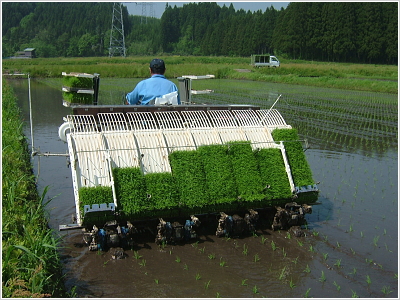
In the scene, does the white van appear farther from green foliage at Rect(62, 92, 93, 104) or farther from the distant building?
the distant building

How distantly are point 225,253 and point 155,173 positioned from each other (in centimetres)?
147

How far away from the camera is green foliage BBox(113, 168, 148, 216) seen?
6.41 metres

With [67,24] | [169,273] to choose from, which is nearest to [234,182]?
[169,273]

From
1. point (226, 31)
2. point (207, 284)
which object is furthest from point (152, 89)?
point (226, 31)

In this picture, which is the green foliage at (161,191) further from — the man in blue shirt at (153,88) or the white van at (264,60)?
the white van at (264,60)

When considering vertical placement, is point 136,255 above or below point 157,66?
below

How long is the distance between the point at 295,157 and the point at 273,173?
56 centimetres

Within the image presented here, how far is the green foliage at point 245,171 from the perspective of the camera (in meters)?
7.05

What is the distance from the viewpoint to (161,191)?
262 inches

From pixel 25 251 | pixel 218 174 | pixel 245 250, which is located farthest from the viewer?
pixel 218 174

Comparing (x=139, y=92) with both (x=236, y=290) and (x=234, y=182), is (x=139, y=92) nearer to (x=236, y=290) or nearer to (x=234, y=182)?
(x=234, y=182)

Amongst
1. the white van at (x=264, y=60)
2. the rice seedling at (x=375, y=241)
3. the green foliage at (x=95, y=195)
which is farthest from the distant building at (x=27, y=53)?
the rice seedling at (x=375, y=241)

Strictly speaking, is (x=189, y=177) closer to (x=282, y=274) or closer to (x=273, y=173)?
(x=273, y=173)

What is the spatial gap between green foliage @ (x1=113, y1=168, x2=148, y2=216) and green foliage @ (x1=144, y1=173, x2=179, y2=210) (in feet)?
0.25
